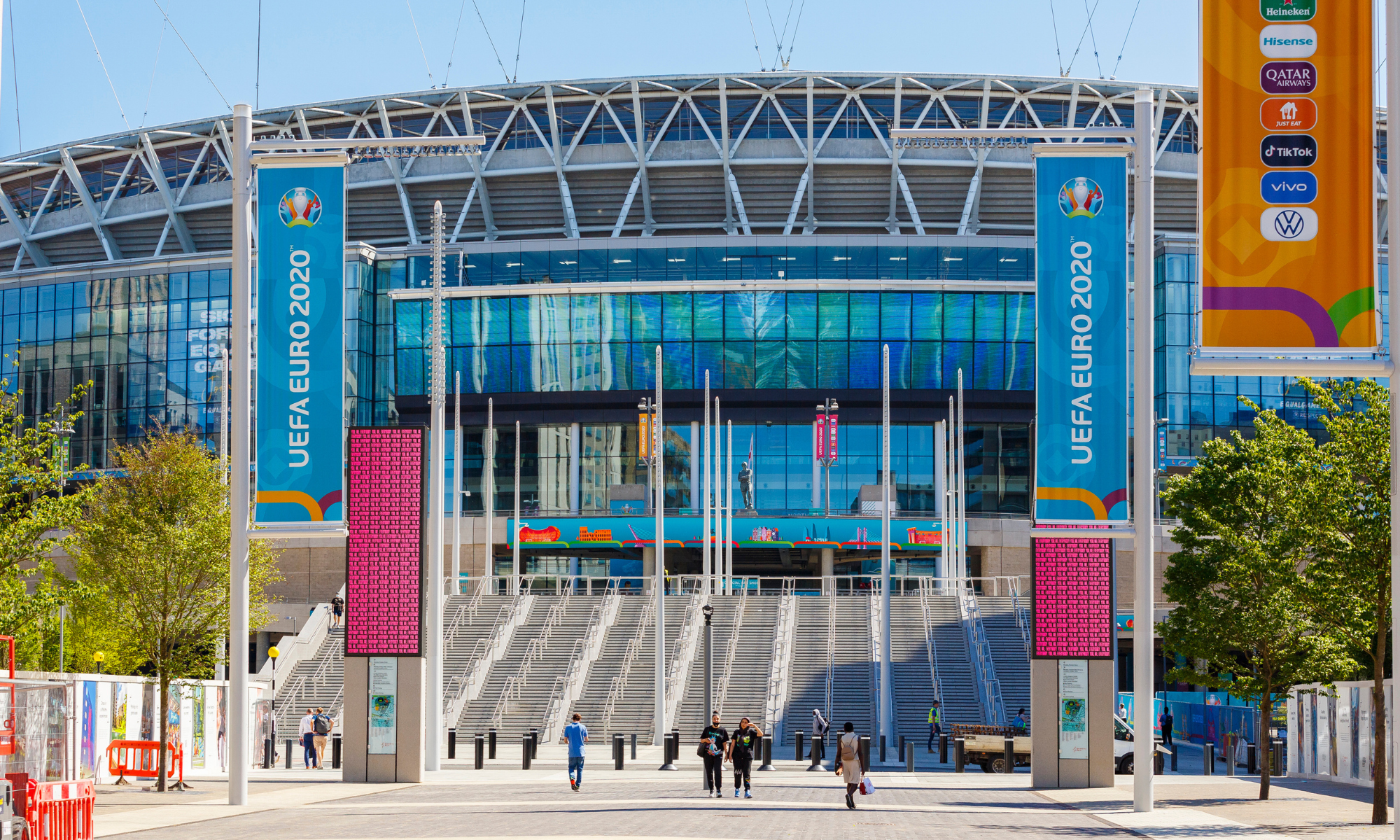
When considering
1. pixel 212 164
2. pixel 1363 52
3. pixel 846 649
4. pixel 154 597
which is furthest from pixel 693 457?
pixel 1363 52

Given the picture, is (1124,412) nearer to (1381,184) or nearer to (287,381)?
(287,381)

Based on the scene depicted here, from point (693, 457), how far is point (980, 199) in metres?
24.3

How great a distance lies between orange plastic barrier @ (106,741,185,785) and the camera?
A: 29.5 m

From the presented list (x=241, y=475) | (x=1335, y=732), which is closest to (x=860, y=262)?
(x=1335, y=732)

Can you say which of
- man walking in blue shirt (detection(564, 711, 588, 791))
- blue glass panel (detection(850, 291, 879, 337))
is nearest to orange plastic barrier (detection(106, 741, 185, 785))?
man walking in blue shirt (detection(564, 711, 588, 791))

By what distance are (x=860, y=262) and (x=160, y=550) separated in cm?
5608

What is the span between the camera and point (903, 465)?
7850 centimetres

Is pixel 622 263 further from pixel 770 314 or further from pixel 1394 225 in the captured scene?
pixel 1394 225

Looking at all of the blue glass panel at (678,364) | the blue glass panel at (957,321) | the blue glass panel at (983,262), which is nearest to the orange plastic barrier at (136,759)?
the blue glass panel at (678,364)

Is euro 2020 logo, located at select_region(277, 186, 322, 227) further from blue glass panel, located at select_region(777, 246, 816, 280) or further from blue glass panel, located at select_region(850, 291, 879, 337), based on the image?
blue glass panel, located at select_region(777, 246, 816, 280)

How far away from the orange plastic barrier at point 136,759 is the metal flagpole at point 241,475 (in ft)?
25.4

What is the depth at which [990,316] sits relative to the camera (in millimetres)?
77625

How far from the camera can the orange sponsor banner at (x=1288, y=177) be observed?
1308cm

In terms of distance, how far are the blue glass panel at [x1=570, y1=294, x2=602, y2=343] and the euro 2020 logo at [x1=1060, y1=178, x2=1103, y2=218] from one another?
55869 mm
